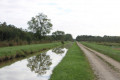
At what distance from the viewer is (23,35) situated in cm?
5775

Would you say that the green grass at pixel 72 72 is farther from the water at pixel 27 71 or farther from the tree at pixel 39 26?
the tree at pixel 39 26

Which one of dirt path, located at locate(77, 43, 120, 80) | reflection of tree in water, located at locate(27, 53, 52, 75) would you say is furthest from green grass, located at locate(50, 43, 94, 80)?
reflection of tree in water, located at locate(27, 53, 52, 75)

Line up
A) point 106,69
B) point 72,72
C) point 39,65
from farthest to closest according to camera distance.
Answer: point 39,65, point 106,69, point 72,72

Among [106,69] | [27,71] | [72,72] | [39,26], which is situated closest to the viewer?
[72,72]

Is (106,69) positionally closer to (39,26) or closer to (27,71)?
(27,71)

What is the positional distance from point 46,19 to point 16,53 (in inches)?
2172

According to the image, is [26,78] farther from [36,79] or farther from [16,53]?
[16,53]

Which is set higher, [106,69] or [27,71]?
[106,69]

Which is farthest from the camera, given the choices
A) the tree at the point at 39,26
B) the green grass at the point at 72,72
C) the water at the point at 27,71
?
the tree at the point at 39,26

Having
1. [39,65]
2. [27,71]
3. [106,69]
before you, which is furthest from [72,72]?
[39,65]

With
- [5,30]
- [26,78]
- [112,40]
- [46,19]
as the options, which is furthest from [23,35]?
[112,40]

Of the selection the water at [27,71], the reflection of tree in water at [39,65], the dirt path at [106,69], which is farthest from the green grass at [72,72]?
the reflection of tree in water at [39,65]

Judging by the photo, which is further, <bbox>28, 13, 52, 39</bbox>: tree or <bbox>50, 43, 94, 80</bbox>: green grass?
<bbox>28, 13, 52, 39</bbox>: tree

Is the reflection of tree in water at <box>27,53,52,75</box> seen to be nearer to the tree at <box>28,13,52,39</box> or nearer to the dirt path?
the dirt path
